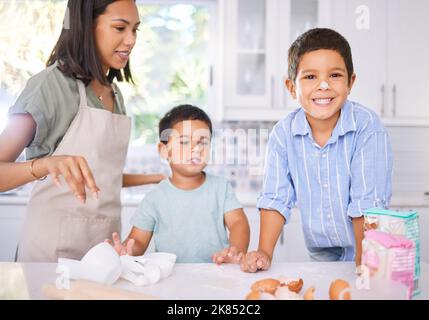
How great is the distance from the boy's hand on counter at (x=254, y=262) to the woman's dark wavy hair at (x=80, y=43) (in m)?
0.42

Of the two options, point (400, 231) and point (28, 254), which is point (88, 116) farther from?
point (400, 231)

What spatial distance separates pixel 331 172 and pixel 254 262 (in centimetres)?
25

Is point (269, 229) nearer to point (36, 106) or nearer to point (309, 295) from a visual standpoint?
point (309, 295)

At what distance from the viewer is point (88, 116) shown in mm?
877

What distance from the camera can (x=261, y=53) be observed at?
6.71 ft

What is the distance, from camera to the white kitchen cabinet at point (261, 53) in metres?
2.02

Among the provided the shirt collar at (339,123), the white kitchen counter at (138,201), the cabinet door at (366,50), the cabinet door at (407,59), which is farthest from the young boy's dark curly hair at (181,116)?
the cabinet door at (407,59)

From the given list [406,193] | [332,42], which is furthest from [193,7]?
[332,42]

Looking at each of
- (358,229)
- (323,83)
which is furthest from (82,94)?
(358,229)

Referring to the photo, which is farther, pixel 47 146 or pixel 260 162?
pixel 260 162

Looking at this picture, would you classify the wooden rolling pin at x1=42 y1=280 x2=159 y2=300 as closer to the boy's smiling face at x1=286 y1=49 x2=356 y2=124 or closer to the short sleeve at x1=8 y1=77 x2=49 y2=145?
the short sleeve at x1=8 y1=77 x2=49 y2=145

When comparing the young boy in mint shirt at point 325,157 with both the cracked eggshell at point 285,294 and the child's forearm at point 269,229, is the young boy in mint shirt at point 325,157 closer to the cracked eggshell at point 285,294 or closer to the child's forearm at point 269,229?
the child's forearm at point 269,229

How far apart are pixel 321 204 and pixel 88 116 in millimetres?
446
